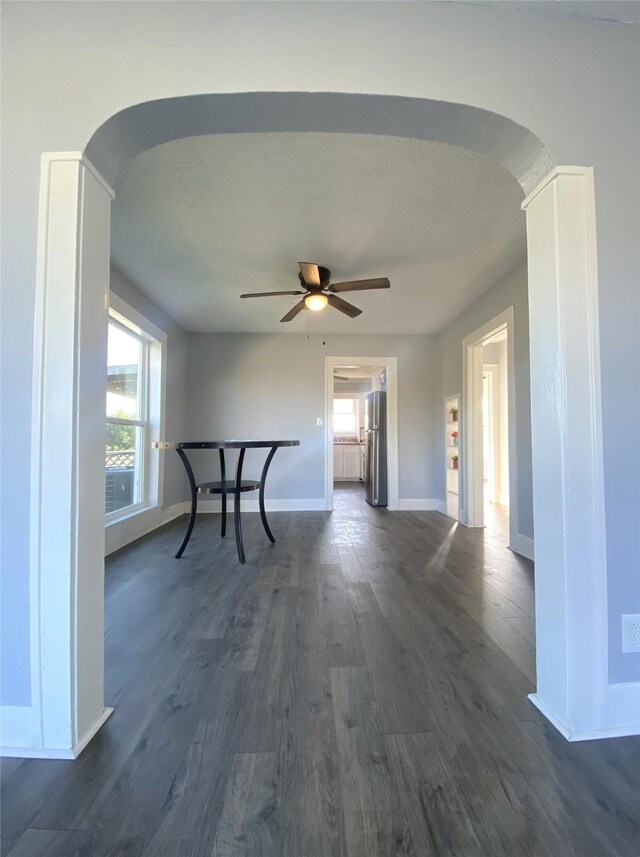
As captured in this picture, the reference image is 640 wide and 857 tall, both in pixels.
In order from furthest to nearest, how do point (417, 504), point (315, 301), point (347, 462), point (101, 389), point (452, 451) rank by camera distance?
1. point (347, 462)
2. point (417, 504)
3. point (452, 451)
4. point (315, 301)
5. point (101, 389)

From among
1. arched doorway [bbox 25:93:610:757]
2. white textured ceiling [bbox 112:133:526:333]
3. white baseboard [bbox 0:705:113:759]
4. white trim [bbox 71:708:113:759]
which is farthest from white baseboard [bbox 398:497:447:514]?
white baseboard [bbox 0:705:113:759]

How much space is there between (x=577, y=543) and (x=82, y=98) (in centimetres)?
194

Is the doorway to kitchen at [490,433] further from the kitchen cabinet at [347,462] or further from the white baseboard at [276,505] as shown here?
the kitchen cabinet at [347,462]

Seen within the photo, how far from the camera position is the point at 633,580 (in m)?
1.10

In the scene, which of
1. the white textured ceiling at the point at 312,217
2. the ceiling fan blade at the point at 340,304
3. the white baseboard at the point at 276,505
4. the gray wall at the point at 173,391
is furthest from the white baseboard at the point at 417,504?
the gray wall at the point at 173,391

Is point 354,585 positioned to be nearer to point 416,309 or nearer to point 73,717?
point 73,717

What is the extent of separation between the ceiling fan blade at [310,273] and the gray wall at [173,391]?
175 centimetres

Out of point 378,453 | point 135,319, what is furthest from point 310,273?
point 378,453

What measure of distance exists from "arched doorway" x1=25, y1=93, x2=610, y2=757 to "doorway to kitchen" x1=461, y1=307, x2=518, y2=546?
2139mm

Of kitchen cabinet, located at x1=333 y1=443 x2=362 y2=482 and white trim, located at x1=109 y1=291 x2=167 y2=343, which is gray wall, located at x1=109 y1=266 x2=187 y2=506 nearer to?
white trim, located at x1=109 y1=291 x2=167 y2=343

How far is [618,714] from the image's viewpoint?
109 centimetres

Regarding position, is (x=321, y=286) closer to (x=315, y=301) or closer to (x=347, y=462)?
(x=315, y=301)

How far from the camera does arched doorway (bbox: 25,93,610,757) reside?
101 centimetres

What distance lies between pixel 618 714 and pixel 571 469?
0.74 meters
